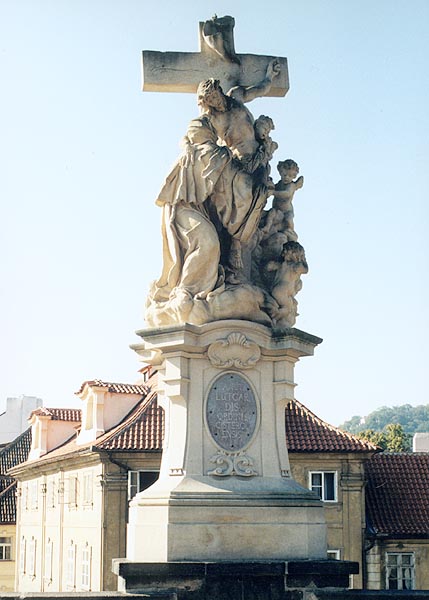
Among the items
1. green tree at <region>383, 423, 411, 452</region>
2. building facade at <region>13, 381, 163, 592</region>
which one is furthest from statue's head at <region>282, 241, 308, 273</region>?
green tree at <region>383, 423, 411, 452</region>

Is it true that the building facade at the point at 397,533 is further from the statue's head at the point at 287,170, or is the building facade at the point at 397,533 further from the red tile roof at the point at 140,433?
the statue's head at the point at 287,170

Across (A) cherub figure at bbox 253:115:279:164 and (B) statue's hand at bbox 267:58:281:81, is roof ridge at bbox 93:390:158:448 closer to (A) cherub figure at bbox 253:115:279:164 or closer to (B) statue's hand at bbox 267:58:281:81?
(B) statue's hand at bbox 267:58:281:81

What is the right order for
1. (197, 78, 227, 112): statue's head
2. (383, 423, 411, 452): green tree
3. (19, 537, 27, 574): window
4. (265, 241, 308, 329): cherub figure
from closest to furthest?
1. (265, 241, 308, 329): cherub figure
2. (197, 78, 227, 112): statue's head
3. (19, 537, 27, 574): window
4. (383, 423, 411, 452): green tree

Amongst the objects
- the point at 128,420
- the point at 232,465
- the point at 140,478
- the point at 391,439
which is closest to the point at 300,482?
the point at 140,478

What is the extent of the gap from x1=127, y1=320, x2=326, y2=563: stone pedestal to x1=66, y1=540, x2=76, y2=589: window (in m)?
29.0

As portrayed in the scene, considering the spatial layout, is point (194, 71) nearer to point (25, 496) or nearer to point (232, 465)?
point (232, 465)

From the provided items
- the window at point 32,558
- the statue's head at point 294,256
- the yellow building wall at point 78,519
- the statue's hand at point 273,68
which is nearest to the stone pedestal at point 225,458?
the statue's head at point 294,256

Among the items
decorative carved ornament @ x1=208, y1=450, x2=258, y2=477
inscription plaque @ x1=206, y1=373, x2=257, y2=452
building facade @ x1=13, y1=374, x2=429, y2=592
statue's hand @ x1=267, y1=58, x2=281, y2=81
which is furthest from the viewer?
building facade @ x1=13, y1=374, x2=429, y2=592

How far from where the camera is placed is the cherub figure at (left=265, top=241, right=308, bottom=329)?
442 inches

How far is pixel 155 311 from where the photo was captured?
1112 cm

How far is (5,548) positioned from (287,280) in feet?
148

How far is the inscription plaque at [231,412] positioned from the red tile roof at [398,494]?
26.6 meters

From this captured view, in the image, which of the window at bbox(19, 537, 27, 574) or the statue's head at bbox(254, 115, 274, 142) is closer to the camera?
the statue's head at bbox(254, 115, 274, 142)

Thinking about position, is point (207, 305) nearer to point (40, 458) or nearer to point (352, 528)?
point (352, 528)
